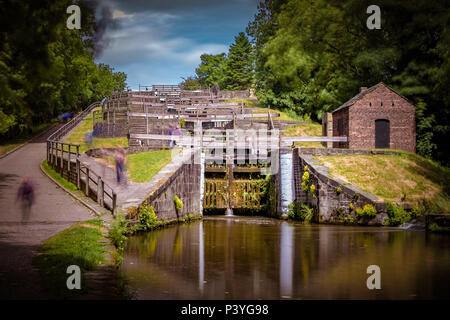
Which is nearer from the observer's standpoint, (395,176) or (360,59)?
(395,176)

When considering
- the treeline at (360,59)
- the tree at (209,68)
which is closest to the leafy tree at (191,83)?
the tree at (209,68)

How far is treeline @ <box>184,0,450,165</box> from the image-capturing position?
30.0m

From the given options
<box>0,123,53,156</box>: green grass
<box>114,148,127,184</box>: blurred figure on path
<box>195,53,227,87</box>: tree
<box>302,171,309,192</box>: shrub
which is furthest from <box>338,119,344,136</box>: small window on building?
<box>195,53,227,87</box>: tree

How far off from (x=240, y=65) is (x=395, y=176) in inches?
2352

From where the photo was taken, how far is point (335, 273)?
11.4 meters

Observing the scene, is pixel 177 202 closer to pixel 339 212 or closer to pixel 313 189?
pixel 313 189

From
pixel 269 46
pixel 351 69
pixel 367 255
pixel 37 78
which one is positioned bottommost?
pixel 367 255

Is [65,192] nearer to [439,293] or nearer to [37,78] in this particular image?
[37,78]

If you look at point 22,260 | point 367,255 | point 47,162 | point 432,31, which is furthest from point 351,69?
point 22,260

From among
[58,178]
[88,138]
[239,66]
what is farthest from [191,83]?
[58,178]

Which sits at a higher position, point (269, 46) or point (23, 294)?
point (269, 46)

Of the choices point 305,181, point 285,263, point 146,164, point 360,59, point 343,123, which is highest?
point 360,59

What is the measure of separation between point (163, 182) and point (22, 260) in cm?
1024

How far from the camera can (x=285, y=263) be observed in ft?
42.1
